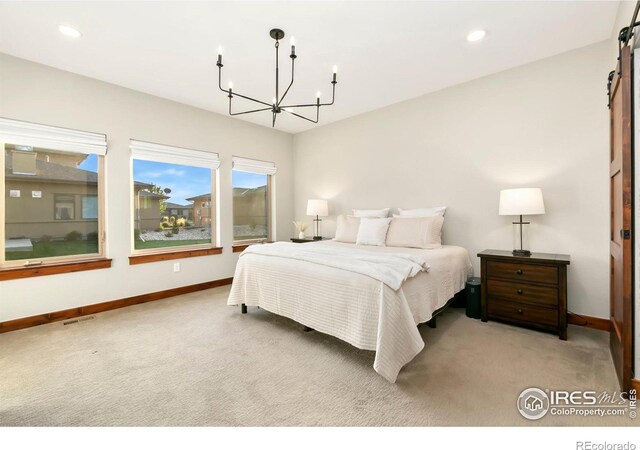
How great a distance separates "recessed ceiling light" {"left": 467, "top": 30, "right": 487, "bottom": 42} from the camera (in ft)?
8.26

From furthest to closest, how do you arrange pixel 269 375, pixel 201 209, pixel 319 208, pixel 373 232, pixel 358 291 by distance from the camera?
pixel 319 208 < pixel 201 209 < pixel 373 232 < pixel 358 291 < pixel 269 375

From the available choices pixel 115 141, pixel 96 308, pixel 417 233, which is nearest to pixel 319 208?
pixel 417 233

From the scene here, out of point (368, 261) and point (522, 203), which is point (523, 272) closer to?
point (522, 203)

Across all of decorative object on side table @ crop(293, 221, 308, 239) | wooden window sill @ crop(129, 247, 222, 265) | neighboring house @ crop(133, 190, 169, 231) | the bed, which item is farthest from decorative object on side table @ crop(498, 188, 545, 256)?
neighboring house @ crop(133, 190, 169, 231)

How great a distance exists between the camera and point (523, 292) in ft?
8.86

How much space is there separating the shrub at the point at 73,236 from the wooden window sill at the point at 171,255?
1.89ft

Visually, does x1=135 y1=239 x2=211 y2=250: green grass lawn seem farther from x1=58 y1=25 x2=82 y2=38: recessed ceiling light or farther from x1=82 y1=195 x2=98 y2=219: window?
x1=58 y1=25 x2=82 y2=38: recessed ceiling light

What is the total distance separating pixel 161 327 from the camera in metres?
2.86

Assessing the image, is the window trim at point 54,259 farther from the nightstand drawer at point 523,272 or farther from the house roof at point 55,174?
the nightstand drawer at point 523,272

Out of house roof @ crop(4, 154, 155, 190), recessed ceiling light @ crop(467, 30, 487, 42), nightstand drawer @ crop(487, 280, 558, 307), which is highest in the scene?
recessed ceiling light @ crop(467, 30, 487, 42)

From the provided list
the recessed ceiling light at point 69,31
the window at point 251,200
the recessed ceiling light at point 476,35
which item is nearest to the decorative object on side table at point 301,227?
the window at point 251,200

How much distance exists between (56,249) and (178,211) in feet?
4.72

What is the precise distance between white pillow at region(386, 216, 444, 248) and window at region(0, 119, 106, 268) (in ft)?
11.9
